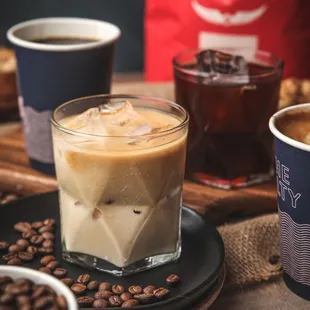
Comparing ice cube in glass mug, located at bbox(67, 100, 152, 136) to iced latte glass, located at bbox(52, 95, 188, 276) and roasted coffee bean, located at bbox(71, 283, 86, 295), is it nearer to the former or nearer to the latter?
iced latte glass, located at bbox(52, 95, 188, 276)

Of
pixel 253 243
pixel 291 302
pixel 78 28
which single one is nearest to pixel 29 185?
pixel 78 28

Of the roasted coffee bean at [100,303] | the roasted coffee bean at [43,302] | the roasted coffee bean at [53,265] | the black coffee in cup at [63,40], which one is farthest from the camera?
the black coffee in cup at [63,40]

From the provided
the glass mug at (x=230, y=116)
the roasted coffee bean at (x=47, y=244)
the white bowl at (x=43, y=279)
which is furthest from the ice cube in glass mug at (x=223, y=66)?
the white bowl at (x=43, y=279)

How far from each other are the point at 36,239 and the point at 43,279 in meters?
0.31

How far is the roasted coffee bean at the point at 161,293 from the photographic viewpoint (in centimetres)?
90

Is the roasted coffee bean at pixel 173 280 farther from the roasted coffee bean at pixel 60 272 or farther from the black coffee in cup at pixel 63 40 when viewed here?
the black coffee in cup at pixel 63 40

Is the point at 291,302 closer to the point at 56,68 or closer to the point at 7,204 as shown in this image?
the point at 7,204

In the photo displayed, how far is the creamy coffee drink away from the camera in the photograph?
0.95m

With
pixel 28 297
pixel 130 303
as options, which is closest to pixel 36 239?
pixel 130 303

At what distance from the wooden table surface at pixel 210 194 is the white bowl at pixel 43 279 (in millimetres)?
512

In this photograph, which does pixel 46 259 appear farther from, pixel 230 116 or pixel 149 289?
pixel 230 116

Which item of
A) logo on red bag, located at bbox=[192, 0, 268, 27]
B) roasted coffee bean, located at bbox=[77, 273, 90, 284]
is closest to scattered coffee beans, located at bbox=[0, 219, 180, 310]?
roasted coffee bean, located at bbox=[77, 273, 90, 284]

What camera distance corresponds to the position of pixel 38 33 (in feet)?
4.42

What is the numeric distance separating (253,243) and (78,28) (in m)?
0.58
